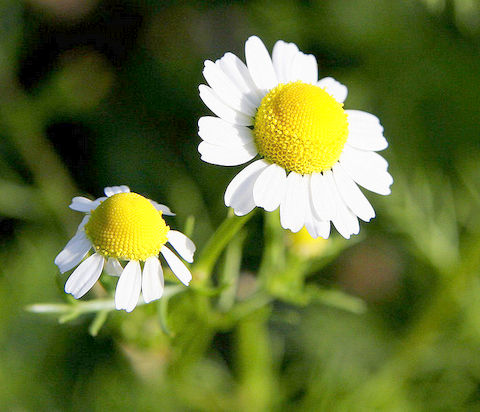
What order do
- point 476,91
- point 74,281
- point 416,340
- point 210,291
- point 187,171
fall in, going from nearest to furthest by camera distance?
point 74,281, point 210,291, point 416,340, point 187,171, point 476,91

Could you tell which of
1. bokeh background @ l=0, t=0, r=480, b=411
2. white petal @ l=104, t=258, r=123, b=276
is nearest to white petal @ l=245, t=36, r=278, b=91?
white petal @ l=104, t=258, r=123, b=276

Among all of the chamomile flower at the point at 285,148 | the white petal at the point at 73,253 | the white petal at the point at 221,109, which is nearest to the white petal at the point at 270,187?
the chamomile flower at the point at 285,148

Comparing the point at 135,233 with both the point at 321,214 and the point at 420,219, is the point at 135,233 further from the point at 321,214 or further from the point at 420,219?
the point at 420,219

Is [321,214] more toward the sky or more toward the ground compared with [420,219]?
more toward the sky

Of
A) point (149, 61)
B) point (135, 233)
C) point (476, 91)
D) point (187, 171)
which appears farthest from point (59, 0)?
point (476, 91)

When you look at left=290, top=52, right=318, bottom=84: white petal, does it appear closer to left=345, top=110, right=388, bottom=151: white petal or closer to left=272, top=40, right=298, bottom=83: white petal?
left=272, top=40, right=298, bottom=83: white petal
